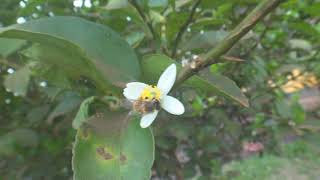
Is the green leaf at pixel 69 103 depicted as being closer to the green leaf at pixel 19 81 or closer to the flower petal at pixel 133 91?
the green leaf at pixel 19 81

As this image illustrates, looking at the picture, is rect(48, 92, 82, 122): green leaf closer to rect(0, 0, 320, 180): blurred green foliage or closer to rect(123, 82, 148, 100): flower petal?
rect(0, 0, 320, 180): blurred green foliage

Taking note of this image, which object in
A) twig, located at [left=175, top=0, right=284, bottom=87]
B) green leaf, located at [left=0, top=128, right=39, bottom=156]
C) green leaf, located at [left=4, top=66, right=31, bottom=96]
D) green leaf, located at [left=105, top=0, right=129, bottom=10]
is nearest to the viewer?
twig, located at [left=175, top=0, right=284, bottom=87]

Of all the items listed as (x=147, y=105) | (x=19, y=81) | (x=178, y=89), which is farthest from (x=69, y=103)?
(x=147, y=105)

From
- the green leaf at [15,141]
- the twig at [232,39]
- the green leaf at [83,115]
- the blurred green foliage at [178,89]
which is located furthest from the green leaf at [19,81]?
the twig at [232,39]

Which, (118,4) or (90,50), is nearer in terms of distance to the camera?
(90,50)

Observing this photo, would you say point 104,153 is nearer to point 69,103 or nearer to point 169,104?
point 169,104

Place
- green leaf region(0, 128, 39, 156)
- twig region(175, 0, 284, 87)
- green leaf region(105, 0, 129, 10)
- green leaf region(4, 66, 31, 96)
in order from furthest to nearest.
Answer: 1. green leaf region(0, 128, 39, 156)
2. green leaf region(4, 66, 31, 96)
3. green leaf region(105, 0, 129, 10)
4. twig region(175, 0, 284, 87)

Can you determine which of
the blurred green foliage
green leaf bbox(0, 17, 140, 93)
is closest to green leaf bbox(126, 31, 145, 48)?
the blurred green foliage
